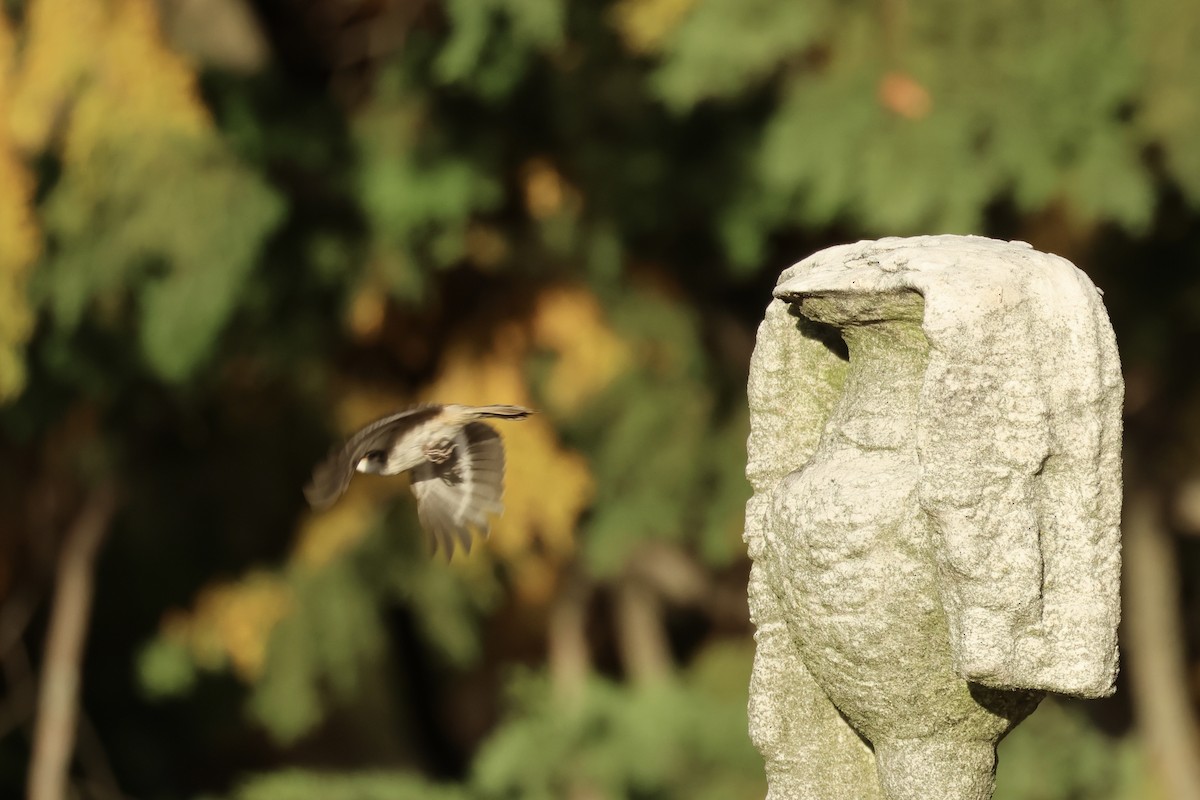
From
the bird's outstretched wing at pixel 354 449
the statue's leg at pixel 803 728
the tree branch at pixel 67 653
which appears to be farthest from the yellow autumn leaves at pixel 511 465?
the statue's leg at pixel 803 728

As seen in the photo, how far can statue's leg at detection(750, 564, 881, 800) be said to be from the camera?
264 centimetres

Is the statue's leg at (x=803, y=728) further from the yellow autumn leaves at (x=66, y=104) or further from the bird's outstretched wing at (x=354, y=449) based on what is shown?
the yellow autumn leaves at (x=66, y=104)

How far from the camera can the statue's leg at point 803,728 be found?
2643 millimetres

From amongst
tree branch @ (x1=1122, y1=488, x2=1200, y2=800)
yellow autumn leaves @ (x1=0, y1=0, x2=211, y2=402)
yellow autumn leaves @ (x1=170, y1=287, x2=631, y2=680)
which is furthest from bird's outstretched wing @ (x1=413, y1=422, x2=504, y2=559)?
tree branch @ (x1=1122, y1=488, x2=1200, y2=800)

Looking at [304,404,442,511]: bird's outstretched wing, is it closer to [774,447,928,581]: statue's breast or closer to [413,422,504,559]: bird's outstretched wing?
[413,422,504,559]: bird's outstretched wing

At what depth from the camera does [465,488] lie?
11.5ft

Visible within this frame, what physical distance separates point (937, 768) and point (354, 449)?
1.39m

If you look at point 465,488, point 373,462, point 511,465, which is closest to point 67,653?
point 511,465

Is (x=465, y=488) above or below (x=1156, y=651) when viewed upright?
above

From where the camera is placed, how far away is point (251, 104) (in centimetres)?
635

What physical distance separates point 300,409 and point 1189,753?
205 inches

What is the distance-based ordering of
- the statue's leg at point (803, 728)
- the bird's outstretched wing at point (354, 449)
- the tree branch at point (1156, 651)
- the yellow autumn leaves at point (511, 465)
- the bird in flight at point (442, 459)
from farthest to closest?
the tree branch at point (1156, 651) < the yellow autumn leaves at point (511, 465) < the bird in flight at point (442, 459) < the bird's outstretched wing at point (354, 449) < the statue's leg at point (803, 728)

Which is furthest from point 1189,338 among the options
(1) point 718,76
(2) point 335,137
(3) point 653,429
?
(2) point 335,137

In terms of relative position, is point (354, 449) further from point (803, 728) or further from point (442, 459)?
point (803, 728)
